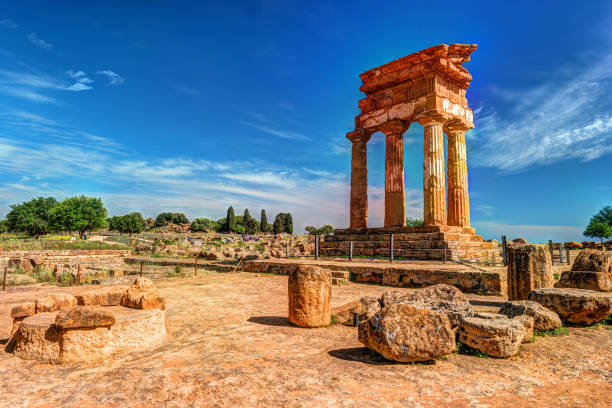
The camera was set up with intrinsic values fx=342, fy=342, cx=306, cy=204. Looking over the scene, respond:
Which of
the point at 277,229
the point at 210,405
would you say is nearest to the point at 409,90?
the point at 210,405

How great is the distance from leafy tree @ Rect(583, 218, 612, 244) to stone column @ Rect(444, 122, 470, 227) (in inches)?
1637

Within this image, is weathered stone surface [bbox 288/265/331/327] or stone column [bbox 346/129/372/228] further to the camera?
stone column [bbox 346/129/372/228]

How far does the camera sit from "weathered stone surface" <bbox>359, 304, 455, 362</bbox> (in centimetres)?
368

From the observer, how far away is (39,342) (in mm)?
4004

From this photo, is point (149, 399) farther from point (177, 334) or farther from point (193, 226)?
point (193, 226)

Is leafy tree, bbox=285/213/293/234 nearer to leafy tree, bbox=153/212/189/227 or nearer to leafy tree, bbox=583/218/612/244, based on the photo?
leafy tree, bbox=153/212/189/227

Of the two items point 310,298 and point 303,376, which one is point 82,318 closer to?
point 303,376

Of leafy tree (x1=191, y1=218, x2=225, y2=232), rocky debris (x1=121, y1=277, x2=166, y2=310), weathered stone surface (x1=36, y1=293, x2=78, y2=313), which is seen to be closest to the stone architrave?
rocky debris (x1=121, y1=277, x2=166, y2=310)

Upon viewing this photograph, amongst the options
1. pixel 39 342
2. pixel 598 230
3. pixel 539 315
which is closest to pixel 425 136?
pixel 539 315

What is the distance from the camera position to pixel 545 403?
282cm

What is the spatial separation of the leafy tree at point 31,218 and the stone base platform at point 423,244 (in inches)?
2150

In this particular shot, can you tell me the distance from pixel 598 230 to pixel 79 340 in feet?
189

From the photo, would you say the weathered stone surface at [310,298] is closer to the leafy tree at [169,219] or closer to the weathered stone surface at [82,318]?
the weathered stone surface at [82,318]

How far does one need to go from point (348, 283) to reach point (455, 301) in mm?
5338
